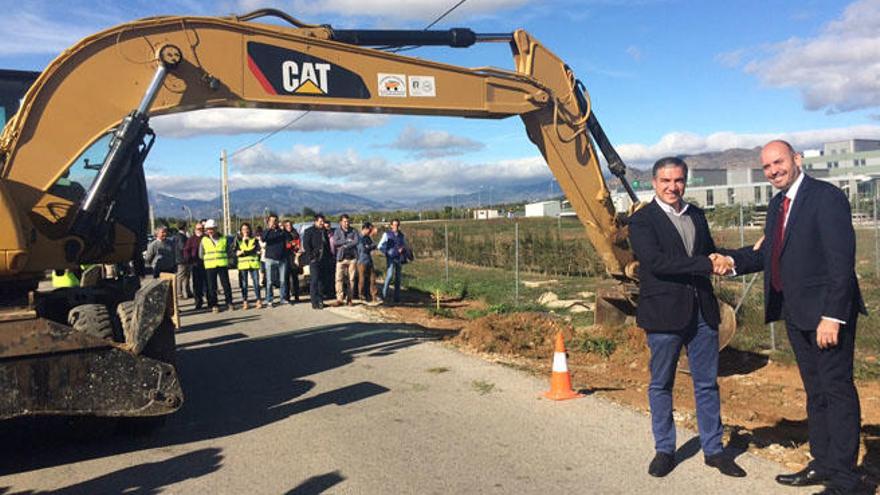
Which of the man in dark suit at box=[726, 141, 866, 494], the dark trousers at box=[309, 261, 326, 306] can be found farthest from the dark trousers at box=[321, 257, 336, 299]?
the man in dark suit at box=[726, 141, 866, 494]

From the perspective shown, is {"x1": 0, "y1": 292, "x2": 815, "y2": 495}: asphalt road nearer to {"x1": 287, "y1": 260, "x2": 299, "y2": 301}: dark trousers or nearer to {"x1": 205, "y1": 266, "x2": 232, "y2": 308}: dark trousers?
{"x1": 205, "y1": 266, "x2": 232, "y2": 308}: dark trousers

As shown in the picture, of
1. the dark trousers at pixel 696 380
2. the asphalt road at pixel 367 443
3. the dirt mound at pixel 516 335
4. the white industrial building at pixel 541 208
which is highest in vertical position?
the white industrial building at pixel 541 208

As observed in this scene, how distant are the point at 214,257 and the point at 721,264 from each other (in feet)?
39.5

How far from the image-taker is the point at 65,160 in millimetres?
5965

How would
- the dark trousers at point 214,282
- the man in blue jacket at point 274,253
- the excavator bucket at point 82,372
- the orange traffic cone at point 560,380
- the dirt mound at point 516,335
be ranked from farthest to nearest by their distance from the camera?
1. the man in blue jacket at point 274,253
2. the dark trousers at point 214,282
3. the dirt mound at point 516,335
4. the orange traffic cone at point 560,380
5. the excavator bucket at point 82,372

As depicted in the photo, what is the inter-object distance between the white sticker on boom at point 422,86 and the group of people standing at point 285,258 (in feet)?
25.2

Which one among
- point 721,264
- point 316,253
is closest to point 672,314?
point 721,264

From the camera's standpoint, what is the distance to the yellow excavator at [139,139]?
540cm

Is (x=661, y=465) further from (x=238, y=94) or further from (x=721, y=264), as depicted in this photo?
(x=238, y=94)

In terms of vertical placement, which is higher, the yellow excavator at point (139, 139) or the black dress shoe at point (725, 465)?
the yellow excavator at point (139, 139)

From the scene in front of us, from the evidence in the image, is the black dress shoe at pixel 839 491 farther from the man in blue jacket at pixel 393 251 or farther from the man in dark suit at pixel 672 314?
the man in blue jacket at pixel 393 251

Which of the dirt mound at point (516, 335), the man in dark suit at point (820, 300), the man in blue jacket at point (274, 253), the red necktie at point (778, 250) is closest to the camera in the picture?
the man in dark suit at point (820, 300)

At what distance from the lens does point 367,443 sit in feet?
18.8

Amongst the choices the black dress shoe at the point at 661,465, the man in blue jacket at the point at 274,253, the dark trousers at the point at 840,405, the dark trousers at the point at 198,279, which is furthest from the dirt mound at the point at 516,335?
the dark trousers at the point at 198,279
